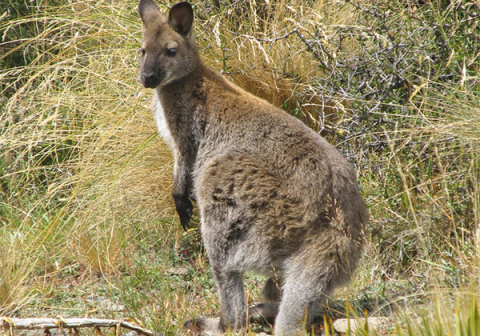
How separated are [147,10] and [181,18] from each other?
38 centimetres

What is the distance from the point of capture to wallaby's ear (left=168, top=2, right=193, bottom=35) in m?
4.55

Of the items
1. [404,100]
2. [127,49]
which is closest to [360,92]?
[404,100]

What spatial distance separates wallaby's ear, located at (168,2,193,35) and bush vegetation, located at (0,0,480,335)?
918 millimetres

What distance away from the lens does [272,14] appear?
20.9 ft

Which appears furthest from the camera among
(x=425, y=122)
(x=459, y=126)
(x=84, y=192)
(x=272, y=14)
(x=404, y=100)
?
(x=272, y=14)

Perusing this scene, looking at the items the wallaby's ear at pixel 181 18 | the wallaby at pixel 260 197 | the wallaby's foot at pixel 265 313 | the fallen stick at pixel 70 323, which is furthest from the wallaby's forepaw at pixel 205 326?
the wallaby's ear at pixel 181 18

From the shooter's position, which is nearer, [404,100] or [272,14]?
[404,100]

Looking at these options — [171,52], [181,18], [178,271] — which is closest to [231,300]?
[178,271]

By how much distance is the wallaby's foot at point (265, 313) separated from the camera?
417 centimetres

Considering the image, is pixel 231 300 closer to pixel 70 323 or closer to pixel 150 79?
pixel 70 323

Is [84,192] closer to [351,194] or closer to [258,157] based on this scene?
[258,157]

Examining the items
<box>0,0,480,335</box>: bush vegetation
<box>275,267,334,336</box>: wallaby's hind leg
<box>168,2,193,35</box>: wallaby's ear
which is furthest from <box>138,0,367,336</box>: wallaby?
<box>0,0,480,335</box>: bush vegetation

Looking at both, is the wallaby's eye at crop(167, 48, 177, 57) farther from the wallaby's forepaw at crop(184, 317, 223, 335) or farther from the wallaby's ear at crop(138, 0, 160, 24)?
the wallaby's forepaw at crop(184, 317, 223, 335)

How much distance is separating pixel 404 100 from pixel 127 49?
9.51 feet
